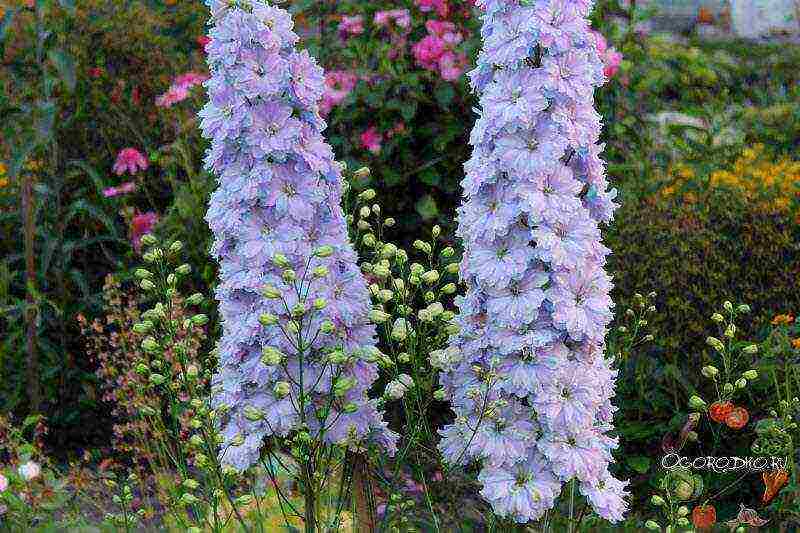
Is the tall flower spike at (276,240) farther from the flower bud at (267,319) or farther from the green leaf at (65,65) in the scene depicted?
the green leaf at (65,65)

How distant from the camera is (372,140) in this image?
182 inches

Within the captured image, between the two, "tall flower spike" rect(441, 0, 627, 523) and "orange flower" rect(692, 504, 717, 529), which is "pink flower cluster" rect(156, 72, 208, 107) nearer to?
"tall flower spike" rect(441, 0, 627, 523)

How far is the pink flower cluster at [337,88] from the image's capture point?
465 centimetres

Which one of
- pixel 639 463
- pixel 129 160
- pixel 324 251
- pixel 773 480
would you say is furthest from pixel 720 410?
pixel 129 160

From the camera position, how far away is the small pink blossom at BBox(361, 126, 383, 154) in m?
4.57


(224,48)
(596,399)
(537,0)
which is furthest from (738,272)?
(224,48)

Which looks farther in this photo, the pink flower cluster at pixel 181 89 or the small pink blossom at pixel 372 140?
the pink flower cluster at pixel 181 89

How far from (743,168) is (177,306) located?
8.94 ft

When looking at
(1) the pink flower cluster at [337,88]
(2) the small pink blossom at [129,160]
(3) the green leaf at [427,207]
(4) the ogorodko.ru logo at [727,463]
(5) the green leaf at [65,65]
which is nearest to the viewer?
(4) the ogorodko.ru logo at [727,463]

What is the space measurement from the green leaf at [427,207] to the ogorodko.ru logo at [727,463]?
4.99ft

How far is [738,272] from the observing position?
406cm

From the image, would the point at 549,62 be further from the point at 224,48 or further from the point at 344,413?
the point at 344,413

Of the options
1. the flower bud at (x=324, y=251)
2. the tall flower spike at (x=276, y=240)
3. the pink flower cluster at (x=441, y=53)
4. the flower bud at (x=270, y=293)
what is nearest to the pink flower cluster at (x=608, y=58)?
the pink flower cluster at (x=441, y=53)

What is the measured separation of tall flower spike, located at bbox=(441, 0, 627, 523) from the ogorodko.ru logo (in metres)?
0.50
